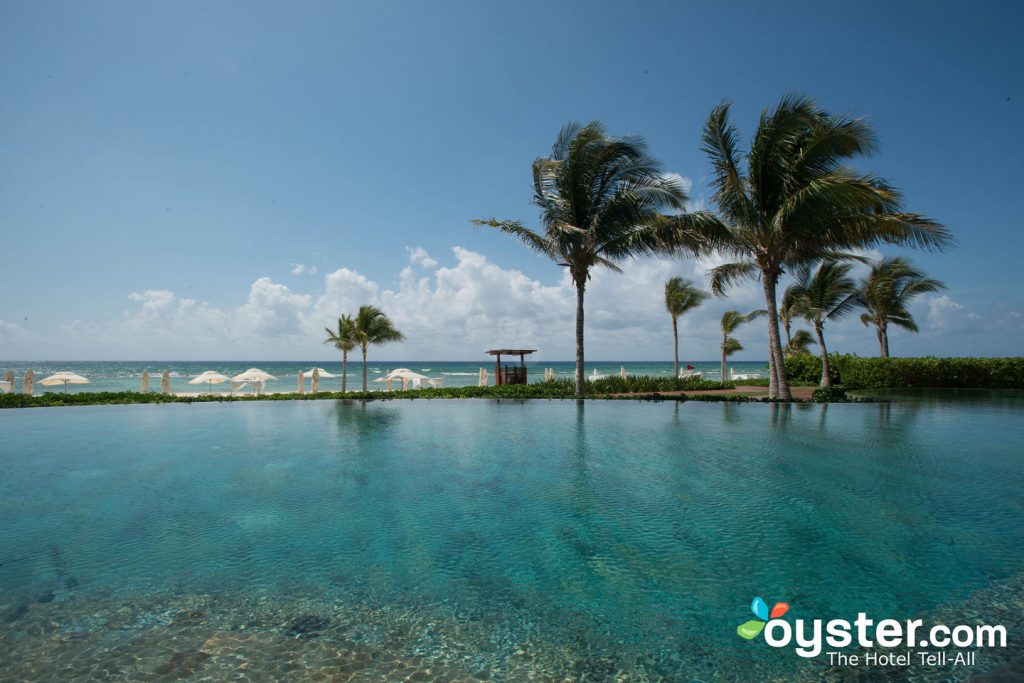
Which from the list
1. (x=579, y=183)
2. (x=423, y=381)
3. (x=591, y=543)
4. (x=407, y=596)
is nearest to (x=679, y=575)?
(x=591, y=543)

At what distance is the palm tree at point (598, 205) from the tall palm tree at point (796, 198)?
1.65 meters

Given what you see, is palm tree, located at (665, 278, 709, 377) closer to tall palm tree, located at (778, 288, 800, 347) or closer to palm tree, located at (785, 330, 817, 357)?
tall palm tree, located at (778, 288, 800, 347)

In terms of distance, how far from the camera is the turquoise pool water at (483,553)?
9.61ft

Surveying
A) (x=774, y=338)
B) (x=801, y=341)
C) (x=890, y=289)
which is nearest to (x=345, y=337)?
(x=774, y=338)

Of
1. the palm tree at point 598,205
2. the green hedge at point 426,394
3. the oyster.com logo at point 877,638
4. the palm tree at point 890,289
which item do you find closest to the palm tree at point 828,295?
the palm tree at point 890,289

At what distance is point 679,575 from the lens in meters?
3.97

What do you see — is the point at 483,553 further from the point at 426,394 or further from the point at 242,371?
the point at 242,371

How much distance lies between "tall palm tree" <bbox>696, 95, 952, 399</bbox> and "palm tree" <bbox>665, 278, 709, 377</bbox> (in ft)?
46.3

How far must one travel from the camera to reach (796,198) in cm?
1561

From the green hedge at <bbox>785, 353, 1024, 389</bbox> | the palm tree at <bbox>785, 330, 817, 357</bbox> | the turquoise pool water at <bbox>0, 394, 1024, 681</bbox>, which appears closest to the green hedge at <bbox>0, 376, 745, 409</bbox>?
the green hedge at <bbox>785, 353, 1024, 389</bbox>

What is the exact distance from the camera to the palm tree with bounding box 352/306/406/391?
25141 mm

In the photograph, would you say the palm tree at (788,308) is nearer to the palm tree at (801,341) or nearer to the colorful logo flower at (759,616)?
the palm tree at (801,341)

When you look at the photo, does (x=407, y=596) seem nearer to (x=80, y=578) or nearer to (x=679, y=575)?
(x=679, y=575)

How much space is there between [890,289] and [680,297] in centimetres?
1127
